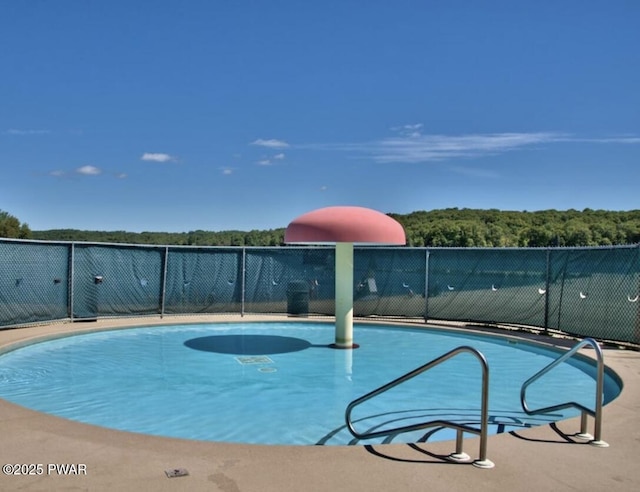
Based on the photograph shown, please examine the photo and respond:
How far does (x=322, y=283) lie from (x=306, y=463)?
12.6 m

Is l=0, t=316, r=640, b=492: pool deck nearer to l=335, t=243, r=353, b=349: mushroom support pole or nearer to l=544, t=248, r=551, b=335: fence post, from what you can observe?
l=335, t=243, r=353, b=349: mushroom support pole

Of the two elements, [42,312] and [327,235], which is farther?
[42,312]

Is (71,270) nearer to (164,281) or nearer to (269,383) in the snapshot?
(164,281)

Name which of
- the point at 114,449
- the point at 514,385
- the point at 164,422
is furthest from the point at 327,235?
the point at 114,449

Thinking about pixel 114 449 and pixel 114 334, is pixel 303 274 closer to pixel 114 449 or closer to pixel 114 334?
pixel 114 334

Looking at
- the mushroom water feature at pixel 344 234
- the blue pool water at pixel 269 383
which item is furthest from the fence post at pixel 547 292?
the mushroom water feature at pixel 344 234

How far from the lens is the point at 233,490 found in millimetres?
4207

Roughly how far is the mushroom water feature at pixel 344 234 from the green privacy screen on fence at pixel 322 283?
3948 mm

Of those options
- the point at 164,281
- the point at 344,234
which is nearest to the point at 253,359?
the point at 344,234

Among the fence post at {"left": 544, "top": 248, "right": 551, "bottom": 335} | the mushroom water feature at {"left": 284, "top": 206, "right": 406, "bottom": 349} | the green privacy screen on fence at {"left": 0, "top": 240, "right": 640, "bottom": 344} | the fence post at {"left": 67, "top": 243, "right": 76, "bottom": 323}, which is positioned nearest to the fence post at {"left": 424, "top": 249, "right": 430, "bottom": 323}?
the green privacy screen on fence at {"left": 0, "top": 240, "right": 640, "bottom": 344}

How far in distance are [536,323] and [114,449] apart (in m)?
11.7

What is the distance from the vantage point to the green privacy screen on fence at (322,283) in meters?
12.6

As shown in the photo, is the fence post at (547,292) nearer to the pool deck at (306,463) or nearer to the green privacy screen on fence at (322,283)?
the green privacy screen on fence at (322,283)

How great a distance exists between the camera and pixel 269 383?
9.47 metres
